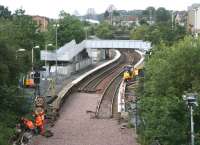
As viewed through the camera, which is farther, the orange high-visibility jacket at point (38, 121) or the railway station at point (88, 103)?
the orange high-visibility jacket at point (38, 121)

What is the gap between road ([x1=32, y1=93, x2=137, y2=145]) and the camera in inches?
1102

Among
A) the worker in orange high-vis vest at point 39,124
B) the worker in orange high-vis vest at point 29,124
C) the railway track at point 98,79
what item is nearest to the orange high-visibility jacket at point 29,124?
the worker in orange high-vis vest at point 29,124

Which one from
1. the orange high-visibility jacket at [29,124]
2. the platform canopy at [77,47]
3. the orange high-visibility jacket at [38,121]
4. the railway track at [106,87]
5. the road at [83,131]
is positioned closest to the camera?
the road at [83,131]

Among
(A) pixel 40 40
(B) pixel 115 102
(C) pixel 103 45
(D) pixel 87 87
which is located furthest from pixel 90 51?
(B) pixel 115 102

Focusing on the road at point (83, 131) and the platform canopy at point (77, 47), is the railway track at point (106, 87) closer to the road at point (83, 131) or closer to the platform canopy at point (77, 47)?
the road at point (83, 131)

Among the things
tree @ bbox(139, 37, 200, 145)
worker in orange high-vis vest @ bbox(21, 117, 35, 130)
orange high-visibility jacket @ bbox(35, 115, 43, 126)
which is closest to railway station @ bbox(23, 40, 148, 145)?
worker in orange high-vis vest @ bbox(21, 117, 35, 130)

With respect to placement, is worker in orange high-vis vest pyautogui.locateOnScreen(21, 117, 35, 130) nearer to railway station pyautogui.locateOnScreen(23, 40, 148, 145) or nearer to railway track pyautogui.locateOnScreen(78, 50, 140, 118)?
railway station pyautogui.locateOnScreen(23, 40, 148, 145)

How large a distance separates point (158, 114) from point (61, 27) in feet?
216

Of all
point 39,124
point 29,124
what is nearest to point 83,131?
point 39,124

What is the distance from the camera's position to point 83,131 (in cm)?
3095

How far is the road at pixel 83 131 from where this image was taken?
91.9ft

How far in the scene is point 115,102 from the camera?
A: 1681 inches

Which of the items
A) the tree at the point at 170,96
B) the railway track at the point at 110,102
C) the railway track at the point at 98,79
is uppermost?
the tree at the point at 170,96

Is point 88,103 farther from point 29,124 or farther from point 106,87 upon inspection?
point 29,124
